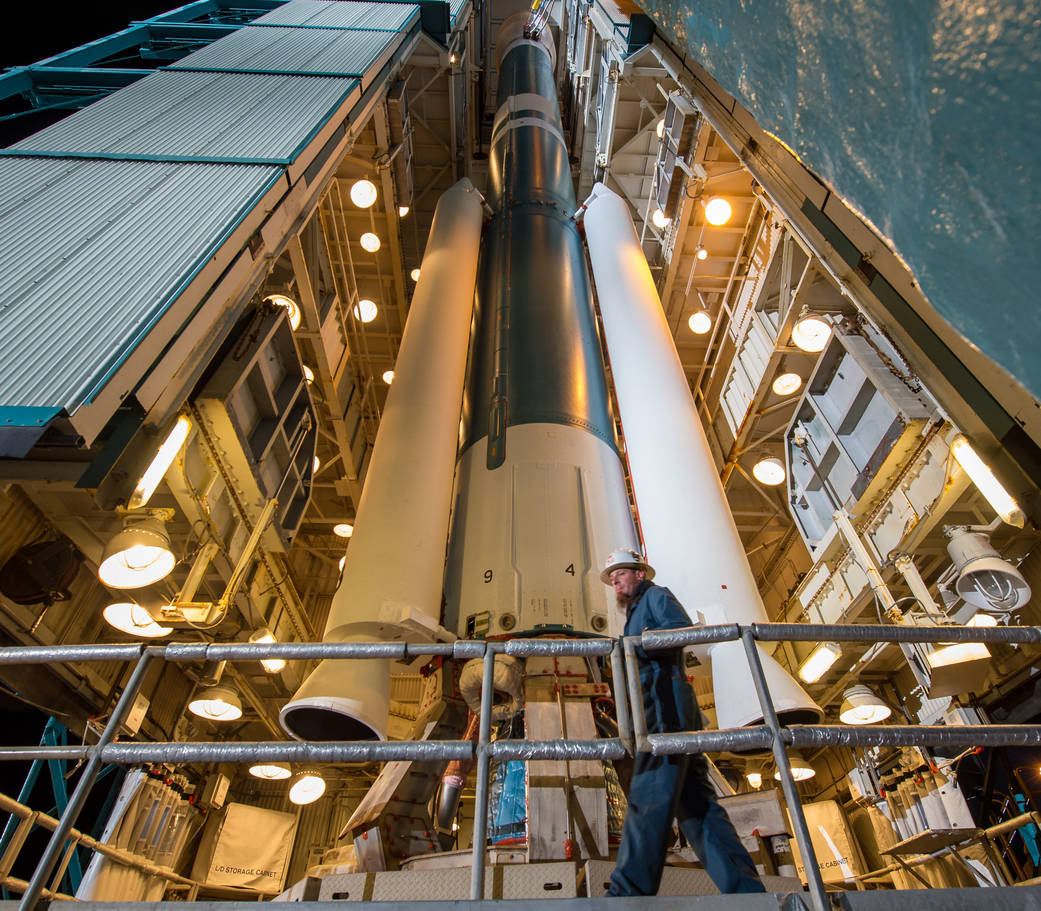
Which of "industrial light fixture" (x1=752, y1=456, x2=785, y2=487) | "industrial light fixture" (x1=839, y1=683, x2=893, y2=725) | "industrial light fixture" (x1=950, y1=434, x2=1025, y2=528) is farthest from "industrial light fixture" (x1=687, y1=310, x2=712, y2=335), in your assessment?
"industrial light fixture" (x1=950, y1=434, x2=1025, y2=528)

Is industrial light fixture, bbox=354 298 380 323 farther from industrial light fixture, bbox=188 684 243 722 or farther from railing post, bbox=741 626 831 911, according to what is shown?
railing post, bbox=741 626 831 911

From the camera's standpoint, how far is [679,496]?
5.68m

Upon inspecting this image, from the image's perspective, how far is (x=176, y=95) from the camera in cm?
747

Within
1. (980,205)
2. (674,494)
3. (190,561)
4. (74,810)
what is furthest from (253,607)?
(980,205)

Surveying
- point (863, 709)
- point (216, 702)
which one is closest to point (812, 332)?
point (863, 709)

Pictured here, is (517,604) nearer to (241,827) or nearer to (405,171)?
(405,171)

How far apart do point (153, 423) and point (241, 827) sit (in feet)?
33.9

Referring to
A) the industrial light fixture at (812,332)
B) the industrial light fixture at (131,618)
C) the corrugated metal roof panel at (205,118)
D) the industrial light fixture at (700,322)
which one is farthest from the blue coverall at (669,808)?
the industrial light fixture at (700,322)

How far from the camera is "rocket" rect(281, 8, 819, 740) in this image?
473 centimetres

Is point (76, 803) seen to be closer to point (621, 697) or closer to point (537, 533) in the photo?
point (621, 697)

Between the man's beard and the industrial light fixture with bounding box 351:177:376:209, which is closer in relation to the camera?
the man's beard

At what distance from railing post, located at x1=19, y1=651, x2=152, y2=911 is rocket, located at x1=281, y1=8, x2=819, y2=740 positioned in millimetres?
1916

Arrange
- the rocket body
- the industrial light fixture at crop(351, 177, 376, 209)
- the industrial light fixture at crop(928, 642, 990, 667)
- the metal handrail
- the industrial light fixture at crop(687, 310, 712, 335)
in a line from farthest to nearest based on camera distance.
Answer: the industrial light fixture at crop(687, 310, 712, 335) → the industrial light fixture at crop(351, 177, 376, 209) → the industrial light fixture at crop(928, 642, 990, 667) → the rocket body → the metal handrail

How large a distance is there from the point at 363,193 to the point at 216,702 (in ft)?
23.7
